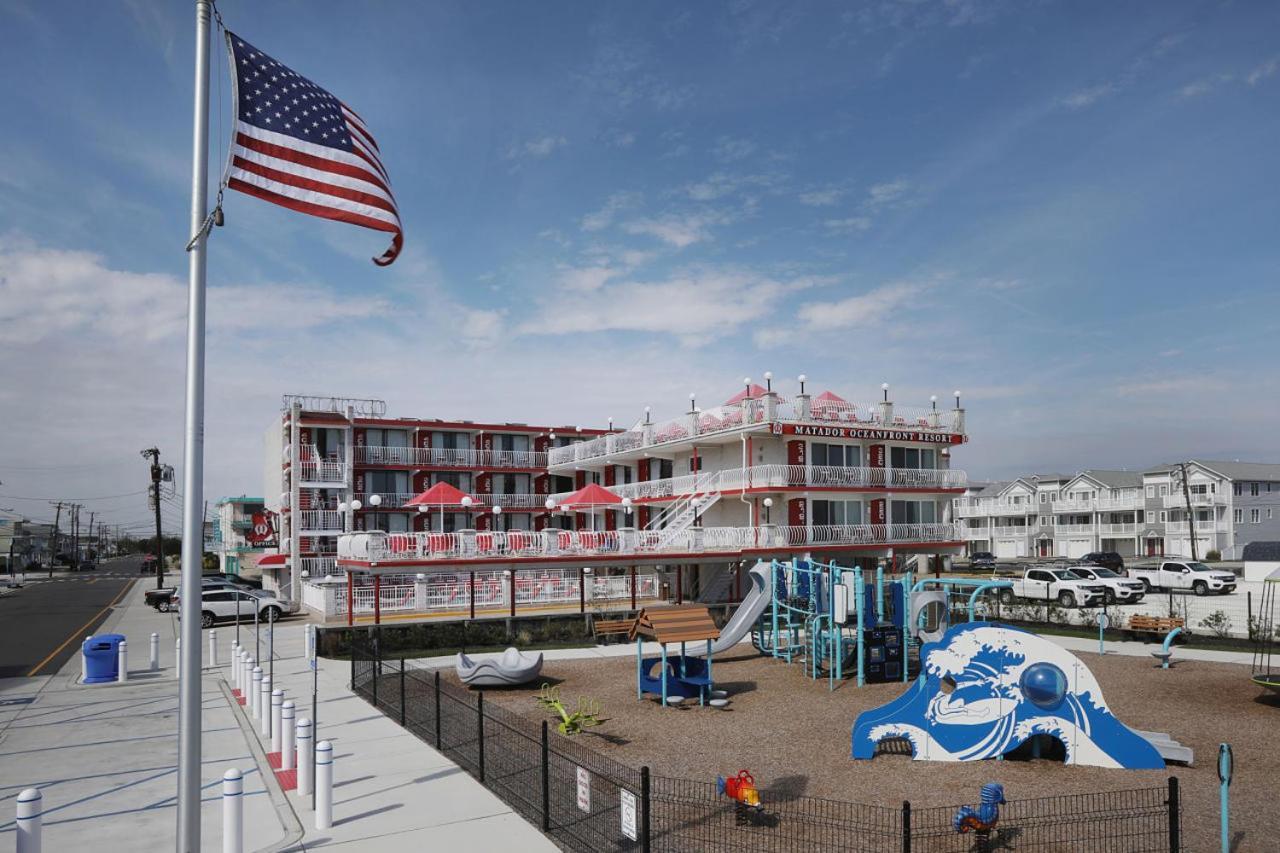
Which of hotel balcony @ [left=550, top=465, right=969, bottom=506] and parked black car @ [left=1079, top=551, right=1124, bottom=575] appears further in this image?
parked black car @ [left=1079, top=551, right=1124, bottom=575]

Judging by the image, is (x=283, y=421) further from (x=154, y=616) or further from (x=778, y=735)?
(x=778, y=735)

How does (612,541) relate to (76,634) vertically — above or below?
above

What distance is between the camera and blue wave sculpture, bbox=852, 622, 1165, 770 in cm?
1316

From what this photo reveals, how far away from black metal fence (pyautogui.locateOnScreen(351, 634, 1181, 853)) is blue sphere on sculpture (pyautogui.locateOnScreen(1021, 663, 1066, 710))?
168cm

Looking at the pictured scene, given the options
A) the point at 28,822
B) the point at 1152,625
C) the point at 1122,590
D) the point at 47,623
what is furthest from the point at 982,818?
the point at 47,623

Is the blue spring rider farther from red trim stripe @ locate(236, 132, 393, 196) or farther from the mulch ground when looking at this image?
red trim stripe @ locate(236, 132, 393, 196)

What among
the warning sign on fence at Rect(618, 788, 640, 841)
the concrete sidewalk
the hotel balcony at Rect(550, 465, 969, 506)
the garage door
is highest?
the hotel balcony at Rect(550, 465, 969, 506)

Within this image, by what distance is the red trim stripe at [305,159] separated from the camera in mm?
8469

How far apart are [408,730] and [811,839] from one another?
8.11 meters

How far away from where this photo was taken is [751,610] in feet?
78.1

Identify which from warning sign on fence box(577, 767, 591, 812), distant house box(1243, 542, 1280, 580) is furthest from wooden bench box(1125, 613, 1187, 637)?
distant house box(1243, 542, 1280, 580)

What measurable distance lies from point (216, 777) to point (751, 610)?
46.2 ft

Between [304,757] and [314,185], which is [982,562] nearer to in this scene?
[304,757]

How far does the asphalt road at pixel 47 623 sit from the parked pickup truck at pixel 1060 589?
110 feet
